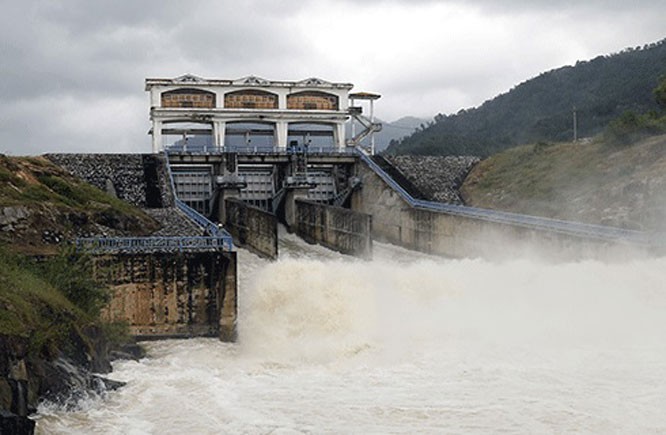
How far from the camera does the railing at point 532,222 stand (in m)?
22.1

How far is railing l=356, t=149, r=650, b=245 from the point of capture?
22.1 metres

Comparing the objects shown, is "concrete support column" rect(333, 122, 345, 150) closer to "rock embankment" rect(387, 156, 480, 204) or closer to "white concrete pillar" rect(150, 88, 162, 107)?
"rock embankment" rect(387, 156, 480, 204)

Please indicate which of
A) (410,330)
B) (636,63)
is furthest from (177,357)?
(636,63)

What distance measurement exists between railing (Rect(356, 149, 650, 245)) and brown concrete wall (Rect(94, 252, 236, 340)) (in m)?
11.3

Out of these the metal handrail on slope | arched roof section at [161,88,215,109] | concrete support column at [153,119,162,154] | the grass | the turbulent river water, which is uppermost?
arched roof section at [161,88,215,109]

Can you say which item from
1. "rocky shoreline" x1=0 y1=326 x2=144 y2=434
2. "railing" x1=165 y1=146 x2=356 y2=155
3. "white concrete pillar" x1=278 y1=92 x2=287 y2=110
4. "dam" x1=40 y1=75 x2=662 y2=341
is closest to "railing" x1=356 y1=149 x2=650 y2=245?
"dam" x1=40 y1=75 x2=662 y2=341

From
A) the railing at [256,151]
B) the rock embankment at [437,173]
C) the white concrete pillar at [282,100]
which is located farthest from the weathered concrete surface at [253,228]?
the white concrete pillar at [282,100]

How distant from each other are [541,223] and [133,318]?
46.9 feet

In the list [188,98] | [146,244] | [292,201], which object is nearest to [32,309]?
[146,244]

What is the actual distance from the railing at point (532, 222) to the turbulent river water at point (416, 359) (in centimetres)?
98

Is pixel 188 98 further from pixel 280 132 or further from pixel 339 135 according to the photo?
pixel 339 135

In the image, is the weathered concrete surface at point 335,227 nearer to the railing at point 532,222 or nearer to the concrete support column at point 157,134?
the railing at point 532,222

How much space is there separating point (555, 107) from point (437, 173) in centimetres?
5290

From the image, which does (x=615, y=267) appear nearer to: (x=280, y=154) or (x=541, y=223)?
(x=541, y=223)
